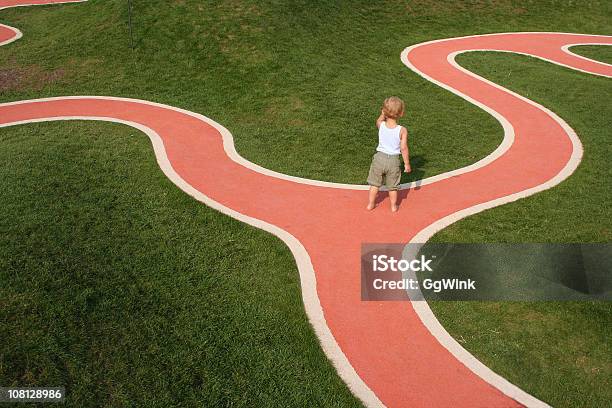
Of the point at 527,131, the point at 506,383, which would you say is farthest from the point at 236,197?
the point at 527,131

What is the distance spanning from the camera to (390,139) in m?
8.42

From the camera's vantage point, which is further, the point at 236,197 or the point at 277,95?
the point at 277,95

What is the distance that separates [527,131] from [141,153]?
1092 cm

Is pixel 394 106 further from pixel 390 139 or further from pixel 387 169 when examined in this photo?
pixel 387 169

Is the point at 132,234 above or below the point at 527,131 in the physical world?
below

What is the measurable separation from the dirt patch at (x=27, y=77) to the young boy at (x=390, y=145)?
14.0 meters

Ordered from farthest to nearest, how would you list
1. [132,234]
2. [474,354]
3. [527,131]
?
[527,131], [132,234], [474,354]

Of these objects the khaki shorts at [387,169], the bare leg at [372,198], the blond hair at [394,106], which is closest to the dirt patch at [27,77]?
the bare leg at [372,198]

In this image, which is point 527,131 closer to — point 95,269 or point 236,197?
point 236,197

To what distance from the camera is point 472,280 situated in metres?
7.73

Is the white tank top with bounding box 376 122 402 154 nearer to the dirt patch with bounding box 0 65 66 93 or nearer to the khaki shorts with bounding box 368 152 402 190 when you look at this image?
the khaki shorts with bounding box 368 152 402 190

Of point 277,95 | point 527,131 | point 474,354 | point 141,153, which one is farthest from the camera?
point 277,95

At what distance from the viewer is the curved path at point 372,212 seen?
616 centimetres

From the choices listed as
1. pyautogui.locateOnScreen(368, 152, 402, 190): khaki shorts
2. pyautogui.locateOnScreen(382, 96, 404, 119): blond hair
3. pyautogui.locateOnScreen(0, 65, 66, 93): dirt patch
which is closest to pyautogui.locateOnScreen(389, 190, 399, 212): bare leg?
pyautogui.locateOnScreen(368, 152, 402, 190): khaki shorts
